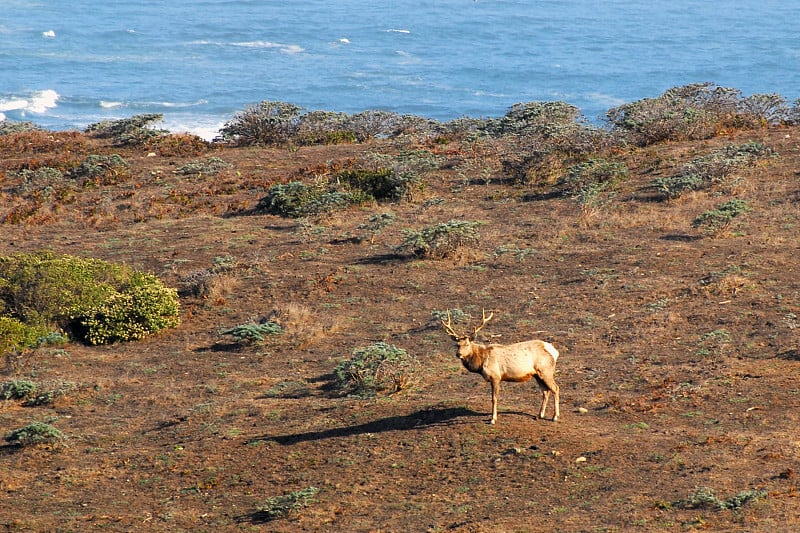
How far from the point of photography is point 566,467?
45.5 ft

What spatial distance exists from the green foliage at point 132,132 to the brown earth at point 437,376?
7963 millimetres

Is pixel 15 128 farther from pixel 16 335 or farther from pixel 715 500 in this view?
pixel 715 500

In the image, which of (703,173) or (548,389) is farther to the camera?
(703,173)

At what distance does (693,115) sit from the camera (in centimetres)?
3706

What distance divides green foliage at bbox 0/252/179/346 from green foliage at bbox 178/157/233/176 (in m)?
12.4

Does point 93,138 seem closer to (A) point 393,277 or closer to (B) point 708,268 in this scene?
(A) point 393,277

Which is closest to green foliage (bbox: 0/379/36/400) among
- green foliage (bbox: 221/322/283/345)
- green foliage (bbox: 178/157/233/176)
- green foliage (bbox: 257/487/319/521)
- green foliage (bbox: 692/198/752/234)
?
green foliage (bbox: 221/322/283/345)

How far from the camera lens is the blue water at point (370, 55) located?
94250 mm

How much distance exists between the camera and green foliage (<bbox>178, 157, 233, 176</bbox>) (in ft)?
120

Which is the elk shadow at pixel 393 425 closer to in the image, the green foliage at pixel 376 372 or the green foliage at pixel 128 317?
the green foliage at pixel 376 372

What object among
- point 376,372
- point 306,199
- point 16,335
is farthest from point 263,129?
point 376,372

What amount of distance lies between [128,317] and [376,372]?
7324mm

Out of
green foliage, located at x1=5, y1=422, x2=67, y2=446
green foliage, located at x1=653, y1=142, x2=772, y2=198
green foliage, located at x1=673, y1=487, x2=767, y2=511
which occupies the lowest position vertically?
green foliage, located at x1=5, y1=422, x2=67, y2=446

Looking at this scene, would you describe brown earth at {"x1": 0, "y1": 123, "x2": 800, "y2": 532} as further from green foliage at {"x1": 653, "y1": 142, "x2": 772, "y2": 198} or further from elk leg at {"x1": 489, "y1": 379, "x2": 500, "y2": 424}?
green foliage at {"x1": 653, "y1": 142, "x2": 772, "y2": 198}
